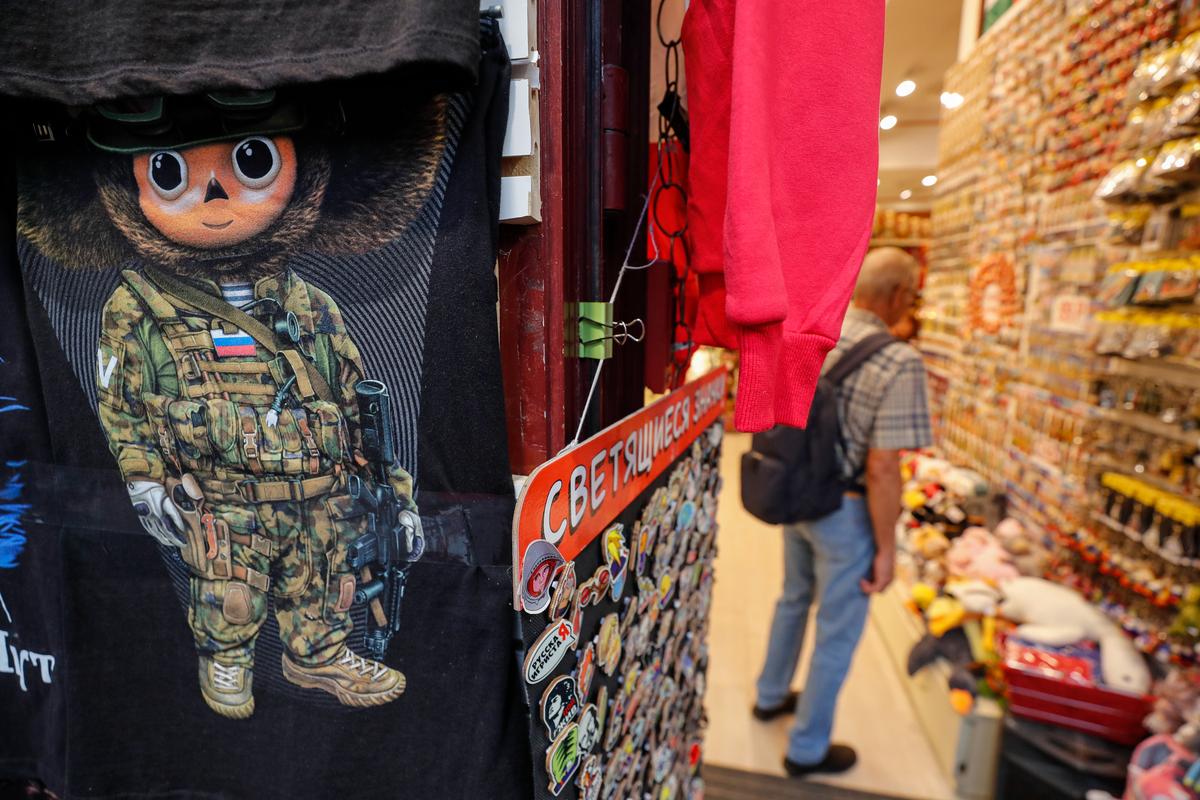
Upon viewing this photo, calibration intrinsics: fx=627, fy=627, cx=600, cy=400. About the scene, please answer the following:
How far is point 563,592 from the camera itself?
0.64 metres

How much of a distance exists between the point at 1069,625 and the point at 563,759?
1982mm

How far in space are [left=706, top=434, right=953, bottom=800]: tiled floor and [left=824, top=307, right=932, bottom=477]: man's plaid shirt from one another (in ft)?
3.72

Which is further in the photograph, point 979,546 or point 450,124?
point 979,546

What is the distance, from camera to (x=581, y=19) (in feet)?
2.16

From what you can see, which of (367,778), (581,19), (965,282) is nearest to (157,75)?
(581,19)

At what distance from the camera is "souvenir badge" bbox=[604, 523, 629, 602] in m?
0.77

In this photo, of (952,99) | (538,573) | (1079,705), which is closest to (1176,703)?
(1079,705)

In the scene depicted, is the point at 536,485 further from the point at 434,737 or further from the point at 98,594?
the point at 98,594

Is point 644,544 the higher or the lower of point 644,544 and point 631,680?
the higher

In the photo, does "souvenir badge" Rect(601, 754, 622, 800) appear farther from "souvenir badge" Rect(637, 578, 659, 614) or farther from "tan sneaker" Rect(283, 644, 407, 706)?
"tan sneaker" Rect(283, 644, 407, 706)

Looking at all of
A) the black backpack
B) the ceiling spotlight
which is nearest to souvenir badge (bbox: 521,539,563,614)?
the black backpack

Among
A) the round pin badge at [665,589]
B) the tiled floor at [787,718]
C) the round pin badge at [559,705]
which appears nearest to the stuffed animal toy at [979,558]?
the tiled floor at [787,718]

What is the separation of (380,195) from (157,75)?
20 cm

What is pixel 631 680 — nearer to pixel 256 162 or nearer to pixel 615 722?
pixel 615 722
